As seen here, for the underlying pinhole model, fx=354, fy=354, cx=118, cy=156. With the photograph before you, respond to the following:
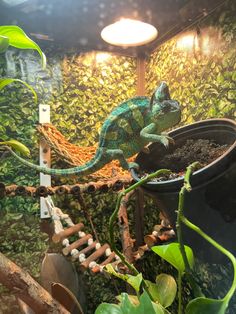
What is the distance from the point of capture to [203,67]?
1.15 meters

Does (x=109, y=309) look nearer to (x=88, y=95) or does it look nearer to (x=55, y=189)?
(x=55, y=189)

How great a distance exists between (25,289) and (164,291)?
0.32 m

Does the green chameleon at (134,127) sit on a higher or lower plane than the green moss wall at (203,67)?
lower

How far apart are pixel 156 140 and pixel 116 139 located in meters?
0.13

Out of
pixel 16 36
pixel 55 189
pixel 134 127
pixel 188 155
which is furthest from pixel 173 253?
pixel 16 36

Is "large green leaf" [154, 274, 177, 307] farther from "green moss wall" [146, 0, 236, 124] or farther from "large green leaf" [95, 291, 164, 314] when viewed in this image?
"green moss wall" [146, 0, 236, 124]

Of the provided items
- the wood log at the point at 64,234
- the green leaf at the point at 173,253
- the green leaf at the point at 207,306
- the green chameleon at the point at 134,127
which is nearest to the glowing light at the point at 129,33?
the green chameleon at the point at 134,127

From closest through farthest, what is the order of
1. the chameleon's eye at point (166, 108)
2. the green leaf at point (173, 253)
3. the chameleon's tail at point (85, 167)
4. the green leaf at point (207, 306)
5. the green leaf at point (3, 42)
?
the green leaf at point (207, 306) < the green leaf at point (173, 253) < the green leaf at point (3, 42) < the chameleon's eye at point (166, 108) < the chameleon's tail at point (85, 167)

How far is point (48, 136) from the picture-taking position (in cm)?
121

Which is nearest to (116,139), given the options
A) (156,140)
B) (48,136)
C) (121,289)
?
(156,140)

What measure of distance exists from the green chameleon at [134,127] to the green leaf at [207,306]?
0.42 metres

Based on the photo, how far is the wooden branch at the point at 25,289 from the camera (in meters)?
0.80

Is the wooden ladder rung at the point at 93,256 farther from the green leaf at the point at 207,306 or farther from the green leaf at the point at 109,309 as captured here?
the green leaf at the point at 207,306

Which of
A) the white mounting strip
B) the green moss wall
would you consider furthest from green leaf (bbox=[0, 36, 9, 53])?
the green moss wall
